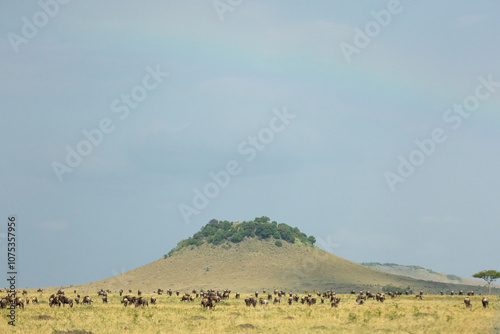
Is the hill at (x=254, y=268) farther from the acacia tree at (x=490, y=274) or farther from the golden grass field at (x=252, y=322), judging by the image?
the golden grass field at (x=252, y=322)

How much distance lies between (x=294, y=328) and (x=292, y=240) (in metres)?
143

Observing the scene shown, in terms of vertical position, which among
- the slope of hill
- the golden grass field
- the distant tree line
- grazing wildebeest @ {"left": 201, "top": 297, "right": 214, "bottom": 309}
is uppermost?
the distant tree line

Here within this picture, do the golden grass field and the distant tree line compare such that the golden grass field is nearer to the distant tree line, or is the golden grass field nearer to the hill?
the hill

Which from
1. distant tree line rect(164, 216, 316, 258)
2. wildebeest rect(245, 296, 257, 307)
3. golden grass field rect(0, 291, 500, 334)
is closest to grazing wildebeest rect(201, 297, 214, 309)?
golden grass field rect(0, 291, 500, 334)

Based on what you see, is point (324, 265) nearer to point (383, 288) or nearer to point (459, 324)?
point (383, 288)

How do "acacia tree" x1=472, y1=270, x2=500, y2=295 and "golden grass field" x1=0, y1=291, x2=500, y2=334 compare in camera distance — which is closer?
"golden grass field" x1=0, y1=291, x2=500, y2=334

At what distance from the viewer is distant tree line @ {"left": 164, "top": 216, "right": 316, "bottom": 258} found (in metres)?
184

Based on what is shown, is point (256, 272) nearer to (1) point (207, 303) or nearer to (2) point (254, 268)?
(2) point (254, 268)

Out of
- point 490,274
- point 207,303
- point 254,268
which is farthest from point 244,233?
point 207,303

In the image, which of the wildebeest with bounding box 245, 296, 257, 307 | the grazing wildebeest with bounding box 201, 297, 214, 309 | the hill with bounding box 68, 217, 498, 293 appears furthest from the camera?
the hill with bounding box 68, 217, 498, 293

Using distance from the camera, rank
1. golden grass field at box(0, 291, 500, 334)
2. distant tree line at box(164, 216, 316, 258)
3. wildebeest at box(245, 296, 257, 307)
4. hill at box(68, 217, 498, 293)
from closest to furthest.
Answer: golden grass field at box(0, 291, 500, 334) < wildebeest at box(245, 296, 257, 307) < hill at box(68, 217, 498, 293) < distant tree line at box(164, 216, 316, 258)

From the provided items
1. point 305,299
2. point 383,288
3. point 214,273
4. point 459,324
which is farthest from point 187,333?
point 214,273

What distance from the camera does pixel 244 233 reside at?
603 ft

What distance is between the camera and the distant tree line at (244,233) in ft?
602
